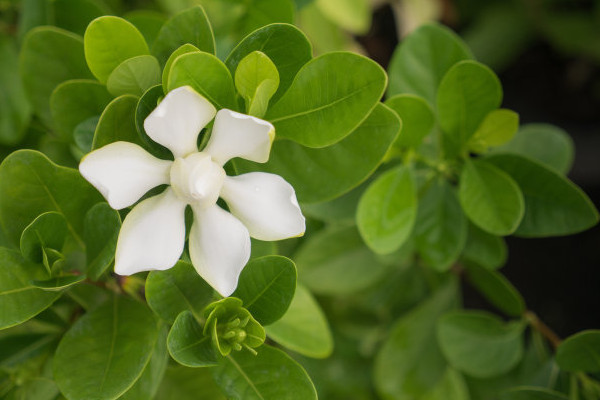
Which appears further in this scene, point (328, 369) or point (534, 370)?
point (328, 369)

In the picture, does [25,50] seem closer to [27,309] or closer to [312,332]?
[27,309]

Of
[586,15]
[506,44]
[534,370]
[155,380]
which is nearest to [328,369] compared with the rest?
[534,370]

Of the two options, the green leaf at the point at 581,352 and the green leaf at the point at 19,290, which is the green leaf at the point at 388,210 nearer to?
the green leaf at the point at 581,352

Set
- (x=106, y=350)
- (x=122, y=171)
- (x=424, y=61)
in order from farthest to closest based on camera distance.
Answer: (x=424, y=61)
(x=106, y=350)
(x=122, y=171)

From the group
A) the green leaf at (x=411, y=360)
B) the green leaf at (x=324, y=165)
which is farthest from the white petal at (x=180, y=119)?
the green leaf at (x=411, y=360)

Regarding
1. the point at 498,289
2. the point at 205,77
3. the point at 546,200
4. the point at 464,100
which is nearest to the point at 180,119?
the point at 205,77

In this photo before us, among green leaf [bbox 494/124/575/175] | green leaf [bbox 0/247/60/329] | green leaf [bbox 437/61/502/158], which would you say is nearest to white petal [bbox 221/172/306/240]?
green leaf [bbox 0/247/60/329]

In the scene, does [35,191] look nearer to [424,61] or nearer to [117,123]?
[117,123]
